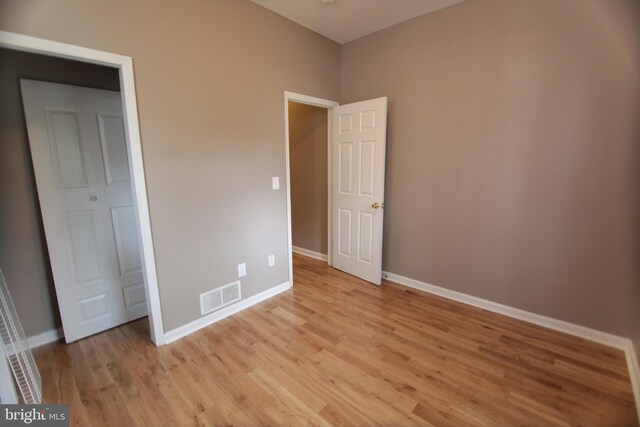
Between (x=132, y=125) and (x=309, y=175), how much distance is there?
243cm

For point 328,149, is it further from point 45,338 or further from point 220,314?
point 45,338

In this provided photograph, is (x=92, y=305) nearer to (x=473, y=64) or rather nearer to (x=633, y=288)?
(x=473, y=64)

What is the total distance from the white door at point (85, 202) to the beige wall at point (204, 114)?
1.96 feet

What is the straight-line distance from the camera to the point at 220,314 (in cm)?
255

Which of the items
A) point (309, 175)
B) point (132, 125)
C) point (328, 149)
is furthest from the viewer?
point (309, 175)

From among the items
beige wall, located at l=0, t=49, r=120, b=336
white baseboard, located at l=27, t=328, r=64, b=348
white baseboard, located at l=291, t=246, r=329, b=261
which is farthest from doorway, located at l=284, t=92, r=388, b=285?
white baseboard, located at l=27, t=328, r=64, b=348

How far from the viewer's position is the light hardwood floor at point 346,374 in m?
1.57

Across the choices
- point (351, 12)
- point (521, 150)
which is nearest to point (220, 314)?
point (521, 150)

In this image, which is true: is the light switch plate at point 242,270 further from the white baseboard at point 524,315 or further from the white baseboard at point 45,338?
the white baseboard at point 524,315

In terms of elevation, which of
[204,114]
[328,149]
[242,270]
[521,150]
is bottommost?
[242,270]

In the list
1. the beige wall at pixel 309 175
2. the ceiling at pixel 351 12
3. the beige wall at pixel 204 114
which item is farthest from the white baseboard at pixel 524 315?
the ceiling at pixel 351 12

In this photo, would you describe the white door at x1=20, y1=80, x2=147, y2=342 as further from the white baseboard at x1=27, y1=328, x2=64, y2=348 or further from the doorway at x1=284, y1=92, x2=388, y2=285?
the doorway at x1=284, y1=92, x2=388, y2=285

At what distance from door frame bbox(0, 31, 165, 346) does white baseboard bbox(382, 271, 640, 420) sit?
2551mm

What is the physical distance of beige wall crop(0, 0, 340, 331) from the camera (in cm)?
180
